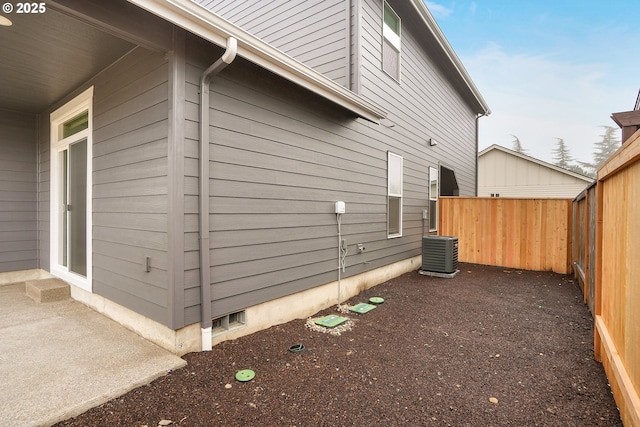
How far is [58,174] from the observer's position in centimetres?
455

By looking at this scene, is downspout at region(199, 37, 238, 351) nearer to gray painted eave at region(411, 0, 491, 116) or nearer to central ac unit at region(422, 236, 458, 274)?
central ac unit at region(422, 236, 458, 274)

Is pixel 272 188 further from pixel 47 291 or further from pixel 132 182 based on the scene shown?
pixel 47 291

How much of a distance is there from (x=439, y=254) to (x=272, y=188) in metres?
4.27

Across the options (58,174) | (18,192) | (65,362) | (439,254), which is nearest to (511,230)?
(439,254)

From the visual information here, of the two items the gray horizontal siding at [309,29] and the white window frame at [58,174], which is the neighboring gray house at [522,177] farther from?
the white window frame at [58,174]

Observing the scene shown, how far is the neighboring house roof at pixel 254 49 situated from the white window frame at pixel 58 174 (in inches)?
89.0

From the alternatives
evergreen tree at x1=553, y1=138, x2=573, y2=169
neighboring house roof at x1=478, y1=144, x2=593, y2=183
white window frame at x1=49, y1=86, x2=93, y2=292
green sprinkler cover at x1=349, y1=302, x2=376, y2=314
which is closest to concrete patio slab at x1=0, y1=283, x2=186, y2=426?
white window frame at x1=49, y1=86, x2=93, y2=292

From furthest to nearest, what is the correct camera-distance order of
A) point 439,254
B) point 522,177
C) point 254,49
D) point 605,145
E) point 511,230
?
point 605,145
point 522,177
point 511,230
point 439,254
point 254,49

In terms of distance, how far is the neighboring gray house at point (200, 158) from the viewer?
2691mm

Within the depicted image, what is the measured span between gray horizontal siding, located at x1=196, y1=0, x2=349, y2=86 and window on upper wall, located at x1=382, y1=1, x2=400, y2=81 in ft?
3.66

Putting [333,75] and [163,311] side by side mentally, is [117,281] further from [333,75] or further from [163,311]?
[333,75]

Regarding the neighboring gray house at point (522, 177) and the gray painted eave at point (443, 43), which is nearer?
the gray painted eave at point (443, 43)

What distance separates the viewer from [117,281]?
10.9 ft

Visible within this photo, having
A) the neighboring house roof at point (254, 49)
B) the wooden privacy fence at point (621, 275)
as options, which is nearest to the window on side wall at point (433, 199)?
the neighboring house roof at point (254, 49)
